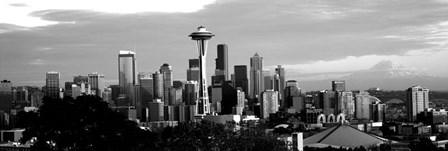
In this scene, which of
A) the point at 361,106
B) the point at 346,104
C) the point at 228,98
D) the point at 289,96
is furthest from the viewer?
the point at 289,96

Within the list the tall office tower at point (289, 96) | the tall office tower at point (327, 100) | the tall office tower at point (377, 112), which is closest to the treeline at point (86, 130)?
the tall office tower at point (377, 112)

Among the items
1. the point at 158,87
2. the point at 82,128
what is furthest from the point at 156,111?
the point at 82,128

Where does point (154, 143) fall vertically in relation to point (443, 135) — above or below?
Result: above

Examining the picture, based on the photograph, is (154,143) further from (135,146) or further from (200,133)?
(200,133)

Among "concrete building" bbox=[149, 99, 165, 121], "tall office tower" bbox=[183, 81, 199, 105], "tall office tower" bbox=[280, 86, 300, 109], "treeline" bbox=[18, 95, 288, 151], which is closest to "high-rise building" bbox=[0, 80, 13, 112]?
"concrete building" bbox=[149, 99, 165, 121]

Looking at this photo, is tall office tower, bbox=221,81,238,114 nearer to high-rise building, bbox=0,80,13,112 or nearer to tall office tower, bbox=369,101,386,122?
tall office tower, bbox=369,101,386,122

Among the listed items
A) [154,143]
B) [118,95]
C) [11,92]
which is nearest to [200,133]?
[154,143]

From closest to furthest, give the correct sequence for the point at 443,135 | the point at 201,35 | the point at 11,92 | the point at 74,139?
the point at 74,139 → the point at 443,135 → the point at 201,35 → the point at 11,92

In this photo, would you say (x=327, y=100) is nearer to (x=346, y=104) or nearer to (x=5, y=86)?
(x=346, y=104)
